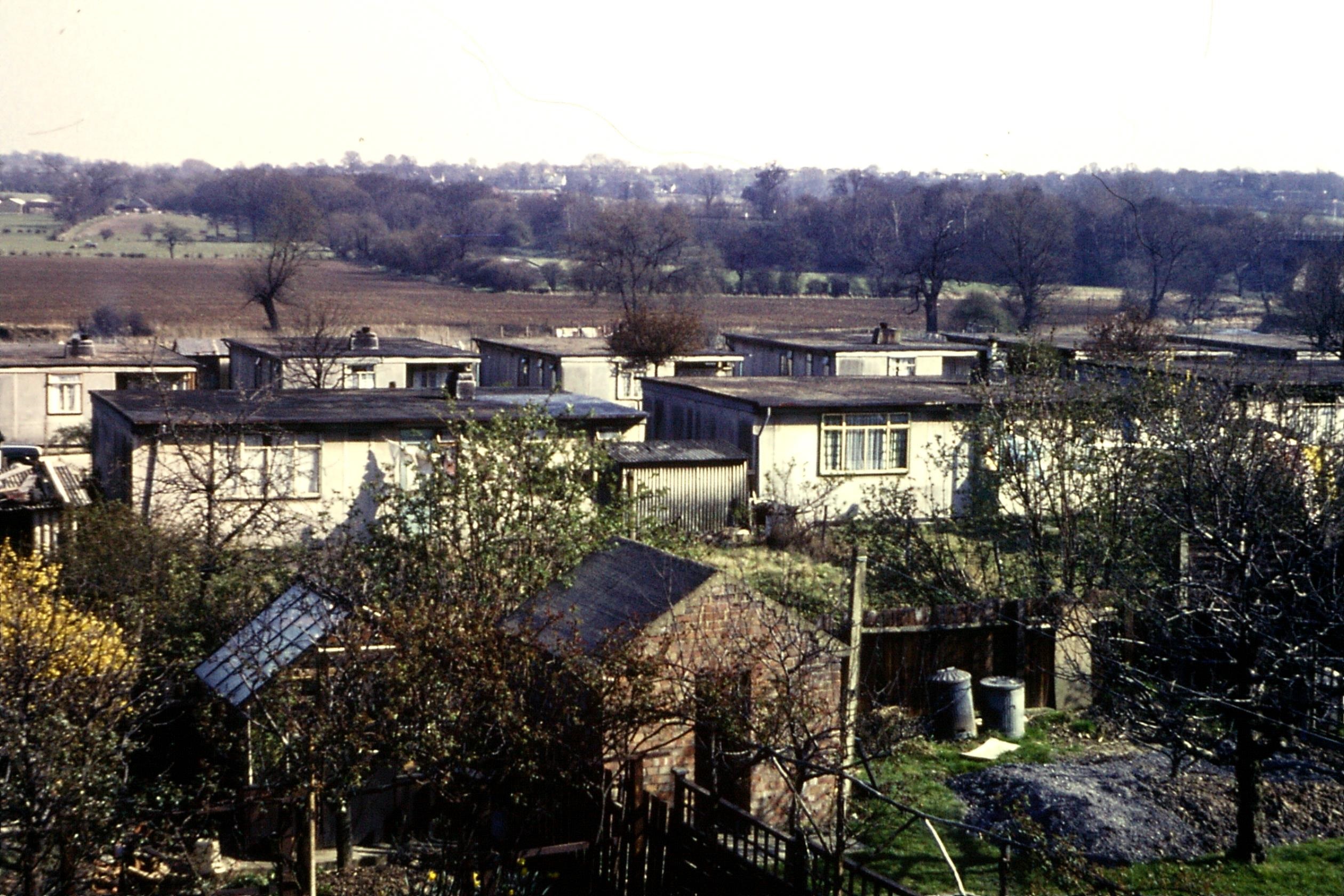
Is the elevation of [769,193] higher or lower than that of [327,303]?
higher

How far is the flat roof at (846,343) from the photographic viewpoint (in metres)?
34.2

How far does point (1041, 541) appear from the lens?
14.6m

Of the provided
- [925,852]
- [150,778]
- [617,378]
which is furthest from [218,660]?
[617,378]

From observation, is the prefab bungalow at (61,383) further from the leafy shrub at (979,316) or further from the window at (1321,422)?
the leafy shrub at (979,316)

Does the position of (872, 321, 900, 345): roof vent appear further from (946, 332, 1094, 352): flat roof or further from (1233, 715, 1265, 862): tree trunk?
(1233, 715, 1265, 862): tree trunk

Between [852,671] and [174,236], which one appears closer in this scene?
[852,671]

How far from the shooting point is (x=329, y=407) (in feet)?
67.1

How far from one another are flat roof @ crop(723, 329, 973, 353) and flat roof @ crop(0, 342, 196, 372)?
14.9m

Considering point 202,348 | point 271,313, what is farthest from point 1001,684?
point 271,313

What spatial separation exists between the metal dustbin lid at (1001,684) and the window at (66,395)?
22860 mm

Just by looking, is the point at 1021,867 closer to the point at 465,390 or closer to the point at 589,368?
the point at 465,390

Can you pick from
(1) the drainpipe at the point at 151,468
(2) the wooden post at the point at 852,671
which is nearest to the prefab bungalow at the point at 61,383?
(1) the drainpipe at the point at 151,468

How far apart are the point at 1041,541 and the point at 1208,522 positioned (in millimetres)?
4259

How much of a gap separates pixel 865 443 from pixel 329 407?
8.55m
